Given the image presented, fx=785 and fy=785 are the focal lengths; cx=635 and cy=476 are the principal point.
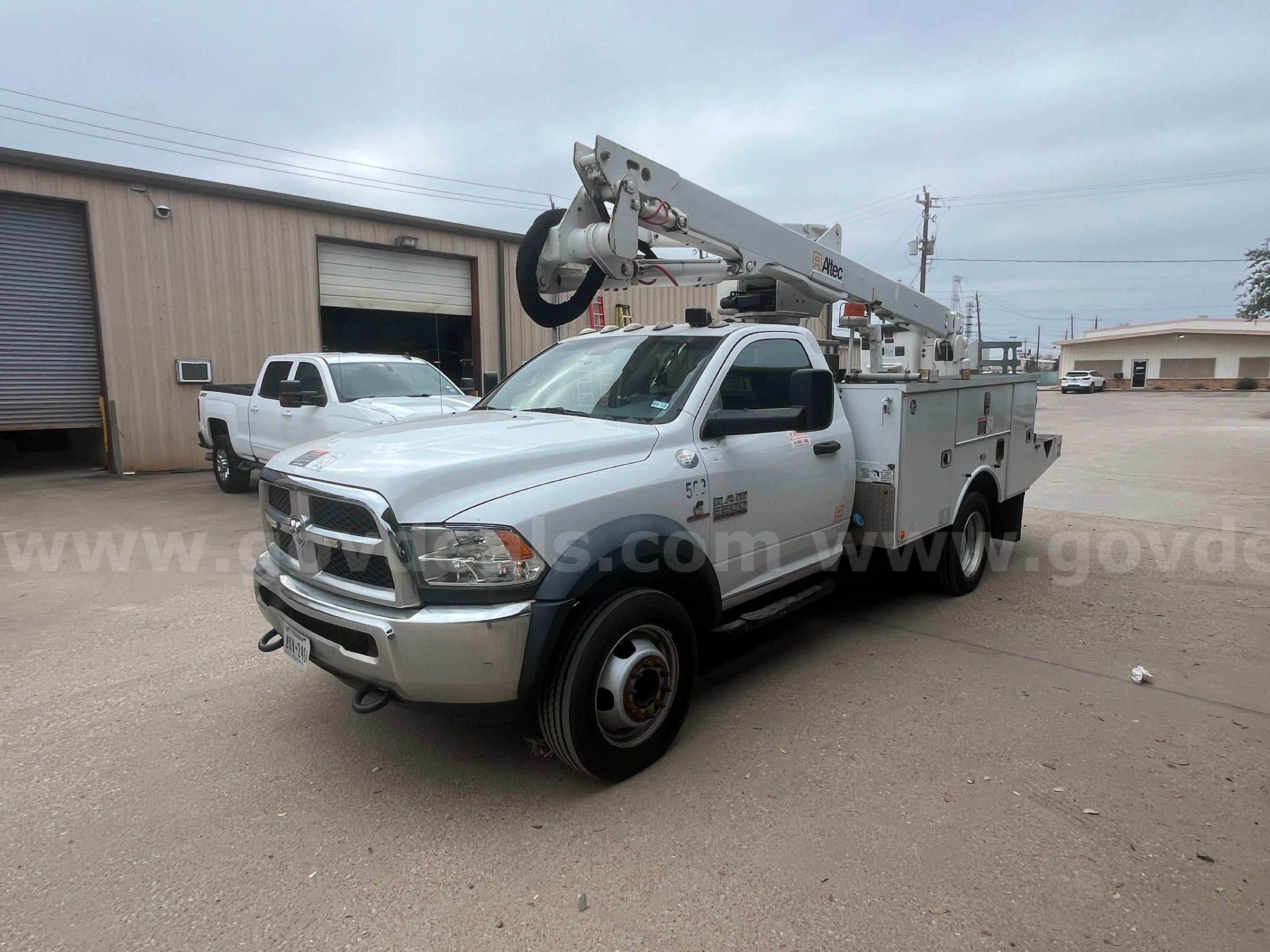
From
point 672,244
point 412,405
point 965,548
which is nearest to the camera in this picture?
point 672,244

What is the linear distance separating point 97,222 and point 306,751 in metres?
11.8

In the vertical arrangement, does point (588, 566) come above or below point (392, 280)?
below

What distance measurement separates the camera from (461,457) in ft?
10.1

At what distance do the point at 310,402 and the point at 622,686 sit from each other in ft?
23.1

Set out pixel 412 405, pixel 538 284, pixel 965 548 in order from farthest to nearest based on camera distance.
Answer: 1. pixel 412 405
2. pixel 965 548
3. pixel 538 284

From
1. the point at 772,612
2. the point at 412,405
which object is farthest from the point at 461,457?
the point at 412,405

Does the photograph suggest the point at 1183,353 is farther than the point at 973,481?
Yes

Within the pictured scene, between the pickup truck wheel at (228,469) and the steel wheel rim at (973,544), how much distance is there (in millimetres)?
8928

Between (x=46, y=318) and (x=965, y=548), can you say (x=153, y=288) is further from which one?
(x=965, y=548)

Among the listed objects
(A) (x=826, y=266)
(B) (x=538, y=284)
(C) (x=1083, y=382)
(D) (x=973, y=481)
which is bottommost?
(C) (x=1083, y=382)

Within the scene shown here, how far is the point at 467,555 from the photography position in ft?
9.30

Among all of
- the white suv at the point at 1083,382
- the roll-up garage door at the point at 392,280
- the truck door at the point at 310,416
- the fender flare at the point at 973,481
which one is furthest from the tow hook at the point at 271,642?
the white suv at the point at 1083,382

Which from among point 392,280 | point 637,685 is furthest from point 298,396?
point 392,280

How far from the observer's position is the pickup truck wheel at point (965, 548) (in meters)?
5.67
